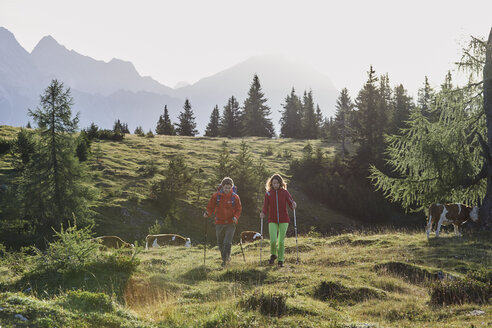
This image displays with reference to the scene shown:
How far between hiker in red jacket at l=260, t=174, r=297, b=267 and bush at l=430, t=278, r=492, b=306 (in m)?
4.04

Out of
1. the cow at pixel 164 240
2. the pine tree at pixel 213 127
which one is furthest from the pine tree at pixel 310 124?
the cow at pixel 164 240

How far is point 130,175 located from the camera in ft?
108

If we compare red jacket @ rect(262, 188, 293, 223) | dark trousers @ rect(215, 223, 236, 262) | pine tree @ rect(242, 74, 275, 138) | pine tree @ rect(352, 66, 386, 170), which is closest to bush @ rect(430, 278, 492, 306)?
red jacket @ rect(262, 188, 293, 223)

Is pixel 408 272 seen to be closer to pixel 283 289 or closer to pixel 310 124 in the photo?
pixel 283 289

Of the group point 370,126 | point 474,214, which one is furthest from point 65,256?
point 370,126

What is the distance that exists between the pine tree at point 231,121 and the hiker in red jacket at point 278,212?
69.7 meters

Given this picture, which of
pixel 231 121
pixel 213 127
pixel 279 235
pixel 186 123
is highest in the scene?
pixel 231 121

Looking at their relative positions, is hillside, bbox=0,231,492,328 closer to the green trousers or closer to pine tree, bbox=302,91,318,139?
the green trousers

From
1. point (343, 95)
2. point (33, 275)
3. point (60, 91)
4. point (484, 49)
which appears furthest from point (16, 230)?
point (343, 95)

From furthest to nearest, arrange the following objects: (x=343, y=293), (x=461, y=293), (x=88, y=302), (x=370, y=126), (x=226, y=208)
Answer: (x=370, y=126) → (x=226, y=208) → (x=343, y=293) → (x=461, y=293) → (x=88, y=302)

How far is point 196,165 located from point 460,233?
1170 inches

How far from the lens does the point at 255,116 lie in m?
78.3

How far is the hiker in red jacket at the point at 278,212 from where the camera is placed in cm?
942

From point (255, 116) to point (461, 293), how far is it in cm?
7358
